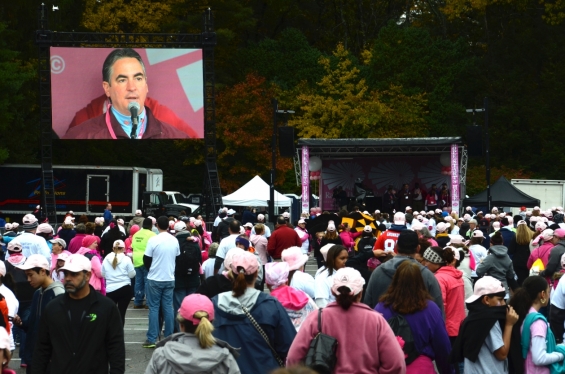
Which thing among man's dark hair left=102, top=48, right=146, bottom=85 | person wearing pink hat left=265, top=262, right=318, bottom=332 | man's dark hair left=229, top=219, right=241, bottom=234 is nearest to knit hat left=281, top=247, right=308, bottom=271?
person wearing pink hat left=265, top=262, right=318, bottom=332

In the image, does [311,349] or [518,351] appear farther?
[518,351]

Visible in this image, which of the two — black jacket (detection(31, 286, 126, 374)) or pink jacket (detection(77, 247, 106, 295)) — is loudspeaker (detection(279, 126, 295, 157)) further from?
black jacket (detection(31, 286, 126, 374))

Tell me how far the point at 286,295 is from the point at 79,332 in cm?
181

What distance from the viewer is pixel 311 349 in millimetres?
6367

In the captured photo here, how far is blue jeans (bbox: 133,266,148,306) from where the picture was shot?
16705mm

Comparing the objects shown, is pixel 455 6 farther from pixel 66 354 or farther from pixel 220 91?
pixel 66 354

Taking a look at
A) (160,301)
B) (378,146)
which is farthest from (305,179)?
(160,301)

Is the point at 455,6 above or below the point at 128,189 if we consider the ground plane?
above

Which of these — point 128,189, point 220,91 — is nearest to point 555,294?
point 128,189

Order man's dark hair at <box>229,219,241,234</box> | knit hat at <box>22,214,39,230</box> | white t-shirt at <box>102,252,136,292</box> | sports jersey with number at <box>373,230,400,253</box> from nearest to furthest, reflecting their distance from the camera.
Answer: sports jersey with number at <box>373,230,400,253</box> → white t-shirt at <box>102,252,136,292</box> → man's dark hair at <box>229,219,241,234</box> → knit hat at <box>22,214,39,230</box>

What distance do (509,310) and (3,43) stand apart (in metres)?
41.0

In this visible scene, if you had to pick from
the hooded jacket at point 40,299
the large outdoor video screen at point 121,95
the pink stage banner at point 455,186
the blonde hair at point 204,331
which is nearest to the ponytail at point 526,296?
the blonde hair at point 204,331

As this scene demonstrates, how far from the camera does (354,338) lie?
21.0 feet

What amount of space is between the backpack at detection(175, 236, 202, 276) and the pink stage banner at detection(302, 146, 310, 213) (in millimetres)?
19647
